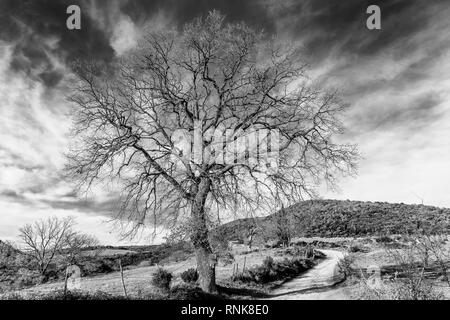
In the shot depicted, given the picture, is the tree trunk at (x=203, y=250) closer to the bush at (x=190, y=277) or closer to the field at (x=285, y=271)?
the field at (x=285, y=271)

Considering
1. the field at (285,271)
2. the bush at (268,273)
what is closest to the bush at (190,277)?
the field at (285,271)

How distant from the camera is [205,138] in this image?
16.1m

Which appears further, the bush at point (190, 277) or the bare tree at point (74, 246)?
the bare tree at point (74, 246)

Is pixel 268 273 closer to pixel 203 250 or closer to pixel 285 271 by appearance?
pixel 285 271

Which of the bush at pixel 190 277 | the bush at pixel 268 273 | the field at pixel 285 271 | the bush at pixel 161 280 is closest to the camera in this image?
the field at pixel 285 271

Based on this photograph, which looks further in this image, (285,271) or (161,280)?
(285,271)

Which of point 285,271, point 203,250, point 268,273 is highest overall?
point 203,250

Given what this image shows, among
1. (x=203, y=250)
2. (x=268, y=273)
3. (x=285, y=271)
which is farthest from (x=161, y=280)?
(x=285, y=271)

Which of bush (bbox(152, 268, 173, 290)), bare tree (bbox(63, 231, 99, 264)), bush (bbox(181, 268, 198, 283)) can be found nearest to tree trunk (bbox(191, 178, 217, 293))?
bush (bbox(152, 268, 173, 290))

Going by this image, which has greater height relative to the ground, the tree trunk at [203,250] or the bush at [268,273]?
the tree trunk at [203,250]

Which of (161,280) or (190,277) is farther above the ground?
(161,280)

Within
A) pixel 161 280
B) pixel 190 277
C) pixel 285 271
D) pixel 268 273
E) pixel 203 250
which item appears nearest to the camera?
pixel 203 250
